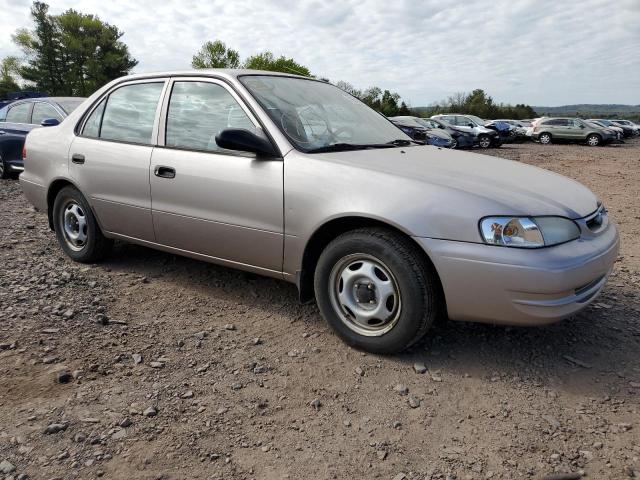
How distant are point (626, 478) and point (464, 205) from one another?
1336 millimetres

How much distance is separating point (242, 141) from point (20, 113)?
7.64 metres

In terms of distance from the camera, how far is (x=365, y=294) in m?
2.95

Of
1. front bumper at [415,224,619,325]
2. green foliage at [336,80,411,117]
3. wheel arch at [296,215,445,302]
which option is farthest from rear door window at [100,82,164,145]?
green foliage at [336,80,411,117]

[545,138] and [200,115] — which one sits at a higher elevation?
[200,115]

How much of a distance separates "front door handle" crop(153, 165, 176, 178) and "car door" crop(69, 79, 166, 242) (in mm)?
109

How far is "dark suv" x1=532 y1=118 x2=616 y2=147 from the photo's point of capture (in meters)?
26.4

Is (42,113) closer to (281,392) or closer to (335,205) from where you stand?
(335,205)

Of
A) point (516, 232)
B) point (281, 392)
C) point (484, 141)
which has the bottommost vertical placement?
point (281, 392)

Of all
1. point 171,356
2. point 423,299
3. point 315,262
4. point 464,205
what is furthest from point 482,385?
point 171,356

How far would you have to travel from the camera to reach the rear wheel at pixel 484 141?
22656 millimetres

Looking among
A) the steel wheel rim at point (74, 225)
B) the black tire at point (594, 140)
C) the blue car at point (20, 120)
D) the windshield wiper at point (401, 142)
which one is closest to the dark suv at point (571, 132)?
the black tire at point (594, 140)

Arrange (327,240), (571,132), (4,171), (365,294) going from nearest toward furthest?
(365,294) < (327,240) < (4,171) < (571,132)

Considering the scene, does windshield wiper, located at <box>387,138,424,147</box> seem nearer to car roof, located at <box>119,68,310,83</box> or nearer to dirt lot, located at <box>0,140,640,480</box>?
car roof, located at <box>119,68,310,83</box>

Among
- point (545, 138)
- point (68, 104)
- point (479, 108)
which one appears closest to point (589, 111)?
point (479, 108)
